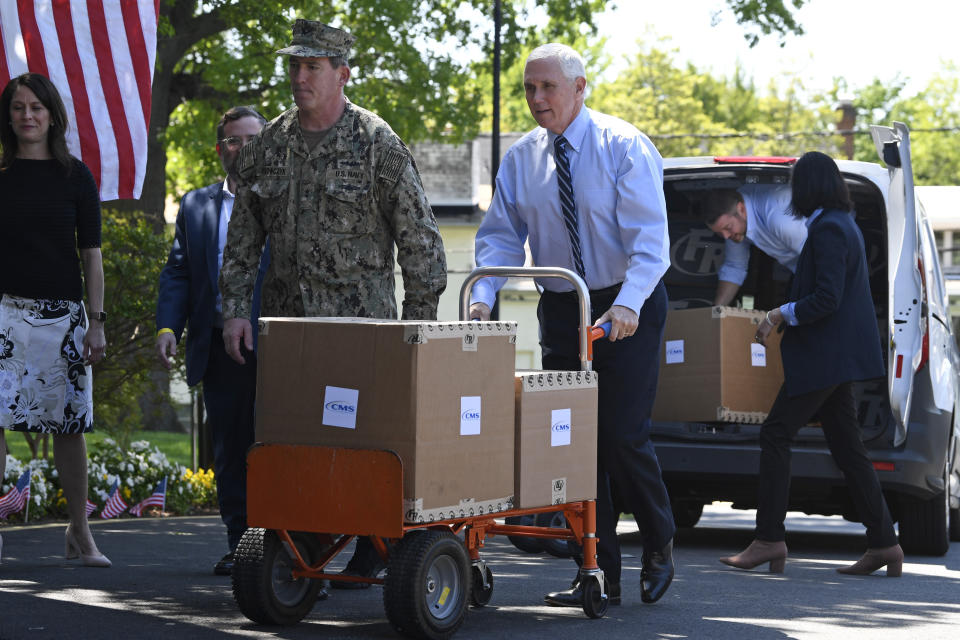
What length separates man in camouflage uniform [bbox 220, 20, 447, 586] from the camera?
550cm

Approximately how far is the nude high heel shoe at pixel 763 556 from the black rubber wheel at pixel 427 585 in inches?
109

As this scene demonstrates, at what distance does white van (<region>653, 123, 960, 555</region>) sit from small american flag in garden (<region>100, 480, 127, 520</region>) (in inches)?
135

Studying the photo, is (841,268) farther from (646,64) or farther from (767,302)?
(646,64)

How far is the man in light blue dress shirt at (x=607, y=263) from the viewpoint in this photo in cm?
562

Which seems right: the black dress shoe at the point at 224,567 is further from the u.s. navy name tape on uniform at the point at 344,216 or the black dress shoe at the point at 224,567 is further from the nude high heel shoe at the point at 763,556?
the nude high heel shoe at the point at 763,556

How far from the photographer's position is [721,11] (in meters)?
21.8

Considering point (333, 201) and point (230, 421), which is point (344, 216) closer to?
point (333, 201)

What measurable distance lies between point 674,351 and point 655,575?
2.59 meters

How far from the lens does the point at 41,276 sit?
6281mm

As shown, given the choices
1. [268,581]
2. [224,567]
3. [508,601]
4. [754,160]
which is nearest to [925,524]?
[754,160]

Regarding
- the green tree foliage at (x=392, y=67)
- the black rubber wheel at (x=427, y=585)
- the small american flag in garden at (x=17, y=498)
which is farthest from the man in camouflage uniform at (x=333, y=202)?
the green tree foliage at (x=392, y=67)

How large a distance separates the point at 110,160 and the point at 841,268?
3.53 metres

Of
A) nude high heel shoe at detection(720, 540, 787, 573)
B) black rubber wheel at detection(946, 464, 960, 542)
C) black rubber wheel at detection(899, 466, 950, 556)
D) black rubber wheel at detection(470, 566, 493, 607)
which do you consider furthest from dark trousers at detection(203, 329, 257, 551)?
black rubber wheel at detection(946, 464, 960, 542)

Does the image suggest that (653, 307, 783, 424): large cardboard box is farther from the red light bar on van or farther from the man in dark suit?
the man in dark suit
